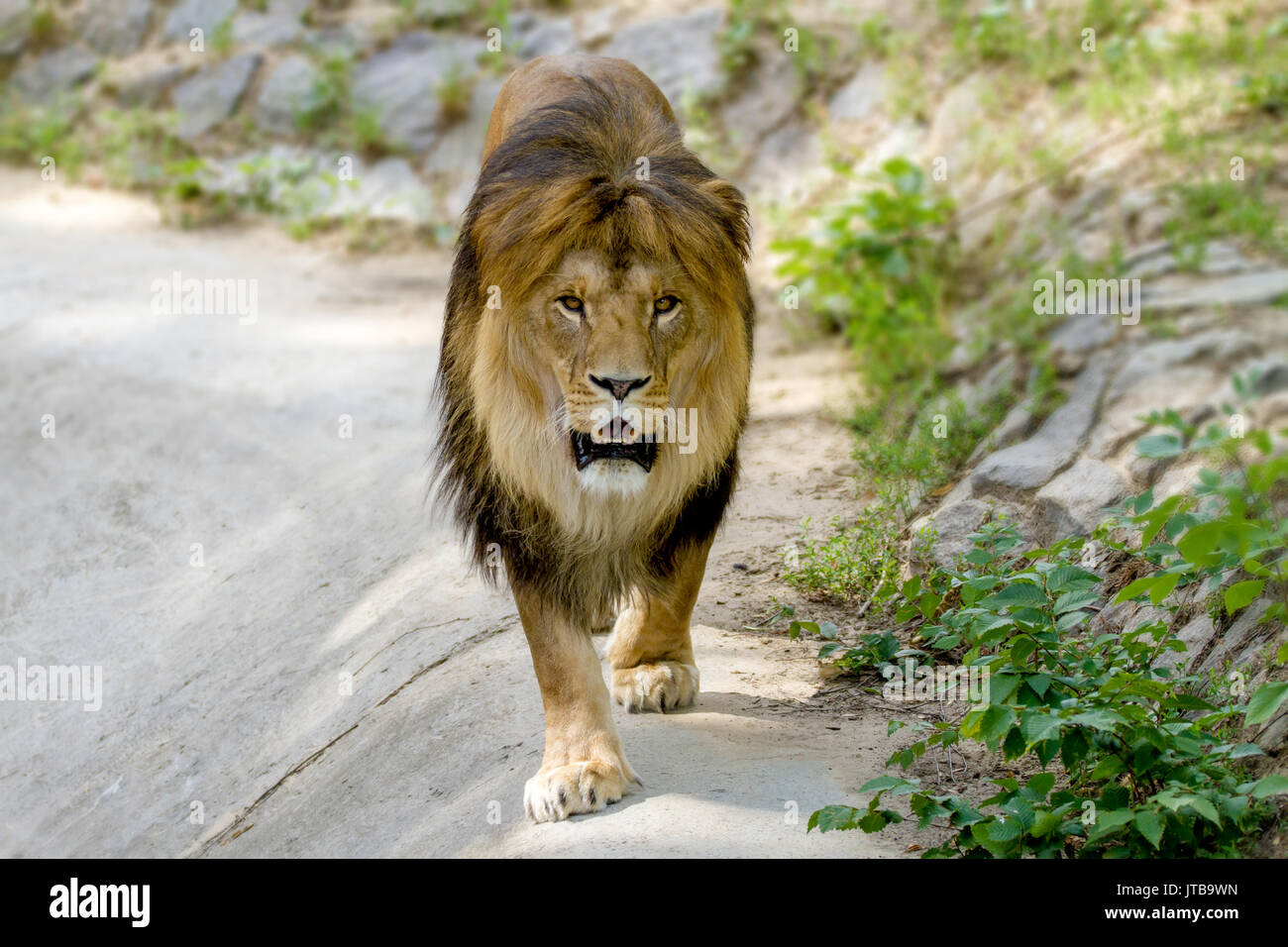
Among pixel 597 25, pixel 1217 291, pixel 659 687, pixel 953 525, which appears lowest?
pixel 659 687

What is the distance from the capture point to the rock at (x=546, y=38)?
1221 centimetres

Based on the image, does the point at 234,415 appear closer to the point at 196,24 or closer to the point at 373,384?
the point at 373,384

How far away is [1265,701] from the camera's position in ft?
10.2

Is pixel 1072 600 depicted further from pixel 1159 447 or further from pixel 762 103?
pixel 762 103

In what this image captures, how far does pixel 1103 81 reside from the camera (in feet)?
30.8

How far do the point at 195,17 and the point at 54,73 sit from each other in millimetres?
1474

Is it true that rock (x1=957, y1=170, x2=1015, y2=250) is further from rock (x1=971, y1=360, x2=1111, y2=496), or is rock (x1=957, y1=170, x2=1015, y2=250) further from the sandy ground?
rock (x1=971, y1=360, x2=1111, y2=496)

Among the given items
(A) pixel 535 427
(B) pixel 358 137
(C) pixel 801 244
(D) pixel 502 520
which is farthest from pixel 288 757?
(B) pixel 358 137

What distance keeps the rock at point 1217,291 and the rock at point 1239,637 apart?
294 centimetres

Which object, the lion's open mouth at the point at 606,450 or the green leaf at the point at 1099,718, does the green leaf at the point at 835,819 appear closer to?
the green leaf at the point at 1099,718

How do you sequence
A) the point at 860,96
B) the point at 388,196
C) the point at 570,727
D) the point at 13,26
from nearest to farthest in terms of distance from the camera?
the point at 570,727 → the point at 860,96 → the point at 388,196 → the point at 13,26

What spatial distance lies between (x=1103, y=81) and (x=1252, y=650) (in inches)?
254

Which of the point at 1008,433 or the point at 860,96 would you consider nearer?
the point at 1008,433

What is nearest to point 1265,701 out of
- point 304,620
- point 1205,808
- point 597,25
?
point 1205,808
